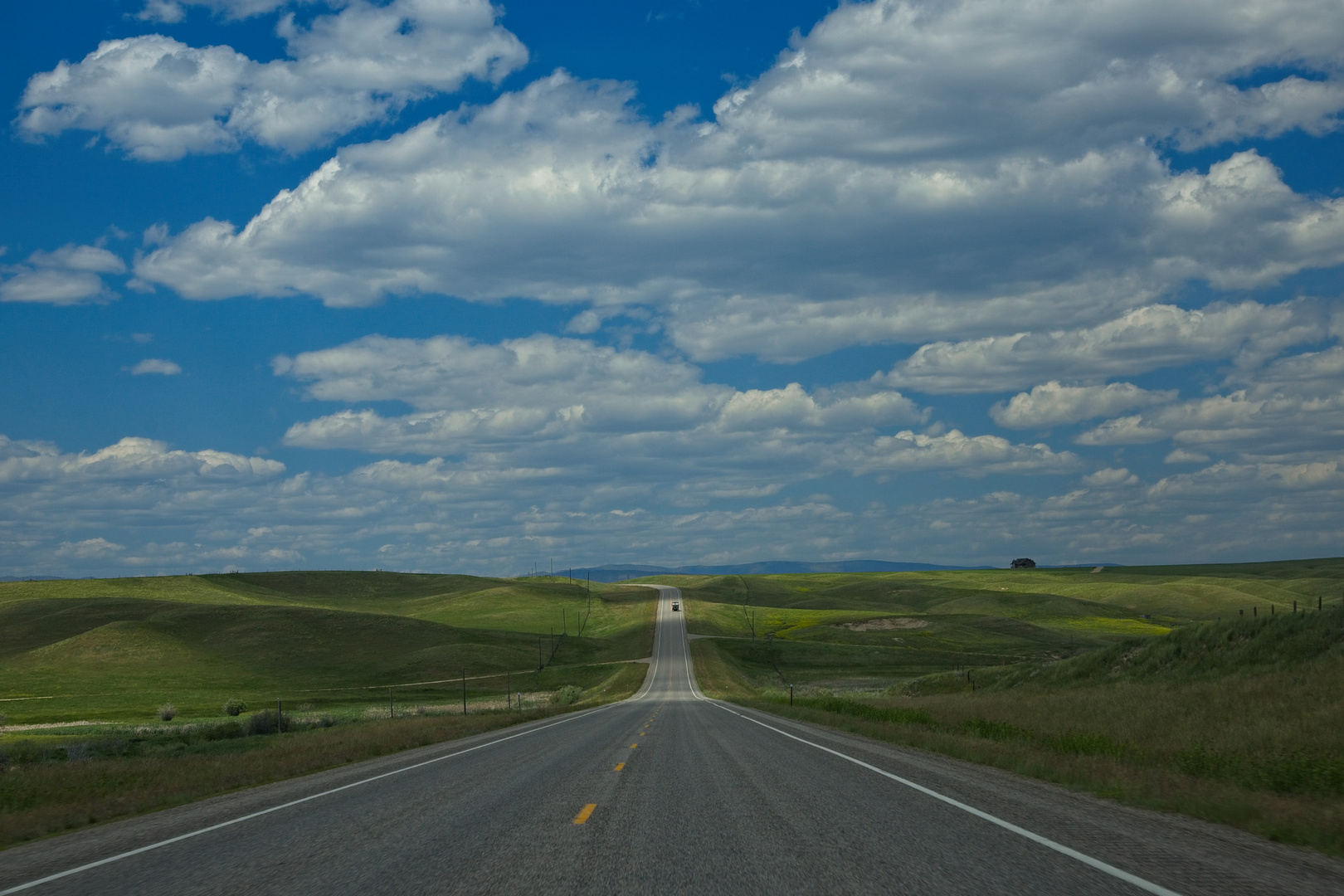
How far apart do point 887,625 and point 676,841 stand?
14013 cm

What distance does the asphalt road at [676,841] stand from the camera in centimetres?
848

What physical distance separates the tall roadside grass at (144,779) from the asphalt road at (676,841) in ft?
3.70

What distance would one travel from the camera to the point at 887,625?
145125 mm

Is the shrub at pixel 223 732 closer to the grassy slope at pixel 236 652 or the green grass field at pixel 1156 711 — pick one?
the green grass field at pixel 1156 711

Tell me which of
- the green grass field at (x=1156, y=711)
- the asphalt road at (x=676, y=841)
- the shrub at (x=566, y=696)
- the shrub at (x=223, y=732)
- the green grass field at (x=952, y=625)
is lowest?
the green grass field at (x=952, y=625)

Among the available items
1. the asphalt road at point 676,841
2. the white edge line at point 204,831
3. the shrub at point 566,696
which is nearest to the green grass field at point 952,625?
the shrub at point 566,696

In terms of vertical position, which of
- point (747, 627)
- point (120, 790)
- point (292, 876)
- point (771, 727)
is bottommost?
point (747, 627)

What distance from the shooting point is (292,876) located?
934 cm

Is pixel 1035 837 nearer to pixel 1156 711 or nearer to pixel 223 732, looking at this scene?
pixel 1156 711

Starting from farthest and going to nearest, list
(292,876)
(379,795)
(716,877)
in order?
(379,795)
(292,876)
(716,877)

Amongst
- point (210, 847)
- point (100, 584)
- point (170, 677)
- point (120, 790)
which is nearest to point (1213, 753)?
point (210, 847)

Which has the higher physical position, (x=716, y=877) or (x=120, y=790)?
(x=716, y=877)

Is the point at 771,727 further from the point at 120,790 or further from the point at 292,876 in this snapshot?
the point at 292,876

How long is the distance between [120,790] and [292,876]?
1169 cm
